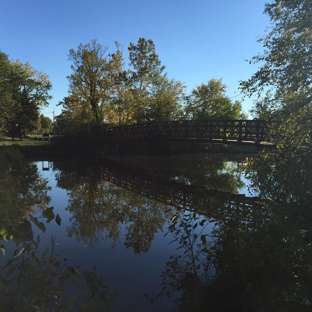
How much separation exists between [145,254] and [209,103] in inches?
1393

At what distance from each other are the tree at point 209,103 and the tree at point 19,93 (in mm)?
19262

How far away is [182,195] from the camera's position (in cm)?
1148

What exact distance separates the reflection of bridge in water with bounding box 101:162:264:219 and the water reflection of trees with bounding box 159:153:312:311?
9.75ft

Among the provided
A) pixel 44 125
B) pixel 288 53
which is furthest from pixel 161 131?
pixel 44 125

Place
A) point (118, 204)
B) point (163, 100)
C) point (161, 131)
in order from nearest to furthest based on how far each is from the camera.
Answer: point (118, 204) → point (161, 131) → point (163, 100)

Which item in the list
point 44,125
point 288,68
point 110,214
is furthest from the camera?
point 44,125

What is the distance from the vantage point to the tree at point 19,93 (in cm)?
3000

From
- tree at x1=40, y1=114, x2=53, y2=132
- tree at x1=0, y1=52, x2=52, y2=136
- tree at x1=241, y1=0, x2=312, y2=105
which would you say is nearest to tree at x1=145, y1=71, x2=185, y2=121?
tree at x1=0, y1=52, x2=52, y2=136

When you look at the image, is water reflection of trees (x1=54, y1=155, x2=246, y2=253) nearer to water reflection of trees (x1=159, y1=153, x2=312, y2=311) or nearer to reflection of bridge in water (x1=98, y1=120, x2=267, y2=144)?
water reflection of trees (x1=159, y1=153, x2=312, y2=311)

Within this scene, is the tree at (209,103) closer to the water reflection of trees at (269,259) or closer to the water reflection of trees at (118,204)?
the water reflection of trees at (118,204)

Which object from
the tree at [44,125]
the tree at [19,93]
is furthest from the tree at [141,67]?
the tree at [44,125]

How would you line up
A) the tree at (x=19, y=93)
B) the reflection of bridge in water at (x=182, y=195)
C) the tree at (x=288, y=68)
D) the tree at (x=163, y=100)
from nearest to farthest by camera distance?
1. the tree at (x=288, y=68)
2. the reflection of bridge in water at (x=182, y=195)
3. the tree at (x=19, y=93)
4. the tree at (x=163, y=100)

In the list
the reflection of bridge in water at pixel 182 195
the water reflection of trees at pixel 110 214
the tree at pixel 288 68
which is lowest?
the water reflection of trees at pixel 110 214

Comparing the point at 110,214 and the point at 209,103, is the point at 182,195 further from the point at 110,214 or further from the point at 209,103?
the point at 209,103
